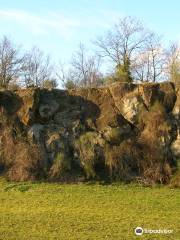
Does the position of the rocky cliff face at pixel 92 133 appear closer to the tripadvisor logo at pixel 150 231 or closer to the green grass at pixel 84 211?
the green grass at pixel 84 211

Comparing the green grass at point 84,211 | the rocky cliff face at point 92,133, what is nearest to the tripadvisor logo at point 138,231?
the green grass at point 84,211

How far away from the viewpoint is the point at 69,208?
13.9 m

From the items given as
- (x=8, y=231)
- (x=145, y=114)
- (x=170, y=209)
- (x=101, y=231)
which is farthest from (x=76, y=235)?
(x=145, y=114)

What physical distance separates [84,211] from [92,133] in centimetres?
672

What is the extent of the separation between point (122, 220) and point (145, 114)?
29.9ft

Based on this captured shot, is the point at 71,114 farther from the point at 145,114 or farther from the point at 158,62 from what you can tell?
the point at 158,62

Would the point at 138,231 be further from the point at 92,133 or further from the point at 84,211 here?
the point at 92,133

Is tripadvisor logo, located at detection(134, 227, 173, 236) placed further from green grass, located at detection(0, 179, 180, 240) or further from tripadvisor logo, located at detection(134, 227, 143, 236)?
green grass, located at detection(0, 179, 180, 240)

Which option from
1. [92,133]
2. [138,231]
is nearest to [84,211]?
[138,231]

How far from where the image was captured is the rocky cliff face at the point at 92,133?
61.9 ft

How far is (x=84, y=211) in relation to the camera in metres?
13.5

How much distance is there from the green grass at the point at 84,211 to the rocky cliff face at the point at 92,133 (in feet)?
3.86

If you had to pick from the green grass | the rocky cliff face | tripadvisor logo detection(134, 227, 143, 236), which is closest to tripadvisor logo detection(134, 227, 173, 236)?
tripadvisor logo detection(134, 227, 143, 236)

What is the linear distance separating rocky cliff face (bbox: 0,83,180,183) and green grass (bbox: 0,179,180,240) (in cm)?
118
